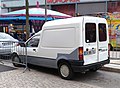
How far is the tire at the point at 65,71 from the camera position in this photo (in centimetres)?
734

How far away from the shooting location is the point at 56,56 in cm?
777

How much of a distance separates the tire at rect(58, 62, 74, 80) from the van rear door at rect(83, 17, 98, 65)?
0.61 meters

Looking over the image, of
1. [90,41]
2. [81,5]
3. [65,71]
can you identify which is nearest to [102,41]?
[90,41]

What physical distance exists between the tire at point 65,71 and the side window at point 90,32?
1.11 meters

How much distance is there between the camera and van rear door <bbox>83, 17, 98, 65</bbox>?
7.14 metres

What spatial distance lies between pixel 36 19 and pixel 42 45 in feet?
25.0

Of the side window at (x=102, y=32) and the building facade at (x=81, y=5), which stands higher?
the building facade at (x=81, y=5)

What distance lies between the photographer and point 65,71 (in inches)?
296

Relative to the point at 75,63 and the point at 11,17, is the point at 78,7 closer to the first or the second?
the point at 11,17

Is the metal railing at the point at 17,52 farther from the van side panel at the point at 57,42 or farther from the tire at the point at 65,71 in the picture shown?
the tire at the point at 65,71

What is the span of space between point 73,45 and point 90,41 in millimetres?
645

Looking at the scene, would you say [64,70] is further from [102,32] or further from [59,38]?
[102,32]

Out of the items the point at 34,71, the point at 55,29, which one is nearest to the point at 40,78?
the point at 34,71

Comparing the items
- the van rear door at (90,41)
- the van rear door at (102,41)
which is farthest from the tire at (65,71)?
the van rear door at (102,41)
